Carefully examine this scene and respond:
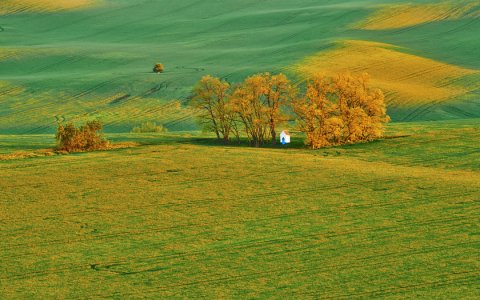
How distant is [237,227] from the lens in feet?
101

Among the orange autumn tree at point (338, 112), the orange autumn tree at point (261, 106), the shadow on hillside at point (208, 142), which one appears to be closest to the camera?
the orange autumn tree at point (338, 112)

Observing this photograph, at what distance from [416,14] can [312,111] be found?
242 ft

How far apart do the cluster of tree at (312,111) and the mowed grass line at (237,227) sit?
4.56m

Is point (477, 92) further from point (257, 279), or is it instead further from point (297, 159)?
point (257, 279)

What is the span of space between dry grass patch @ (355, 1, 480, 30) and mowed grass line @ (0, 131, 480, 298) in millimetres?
71556

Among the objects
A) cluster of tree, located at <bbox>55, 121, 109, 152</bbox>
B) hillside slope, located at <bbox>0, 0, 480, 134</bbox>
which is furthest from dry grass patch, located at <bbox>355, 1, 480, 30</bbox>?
cluster of tree, located at <bbox>55, 121, 109, 152</bbox>

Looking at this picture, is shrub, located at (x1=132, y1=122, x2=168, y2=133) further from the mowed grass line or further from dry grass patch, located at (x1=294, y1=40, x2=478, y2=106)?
dry grass patch, located at (x1=294, y1=40, x2=478, y2=106)

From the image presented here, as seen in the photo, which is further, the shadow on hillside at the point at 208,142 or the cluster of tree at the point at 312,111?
the shadow on hillside at the point at 208,142

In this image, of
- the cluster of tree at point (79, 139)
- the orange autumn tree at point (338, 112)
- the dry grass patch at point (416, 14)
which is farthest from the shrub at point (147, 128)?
the dry grass patch at point (416, 14)

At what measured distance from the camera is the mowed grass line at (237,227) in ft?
81.8

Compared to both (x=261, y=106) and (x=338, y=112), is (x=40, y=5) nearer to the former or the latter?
(x=261, y=106)

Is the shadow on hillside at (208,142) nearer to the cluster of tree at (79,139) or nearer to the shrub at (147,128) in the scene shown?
the cluster of tree at (79,139)

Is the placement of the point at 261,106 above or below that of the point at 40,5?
below

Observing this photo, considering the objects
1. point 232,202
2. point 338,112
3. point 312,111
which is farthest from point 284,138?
point 232,202
